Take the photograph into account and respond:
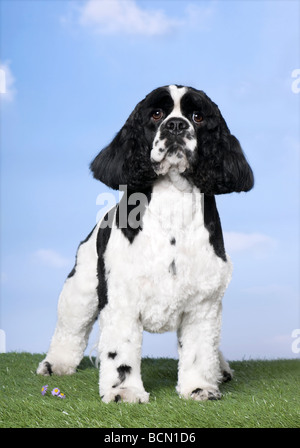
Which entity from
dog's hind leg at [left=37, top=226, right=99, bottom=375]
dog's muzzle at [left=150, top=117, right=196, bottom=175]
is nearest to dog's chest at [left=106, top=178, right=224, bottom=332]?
dog's muzzle at [left=150, top=117, right=196, bottom=175]

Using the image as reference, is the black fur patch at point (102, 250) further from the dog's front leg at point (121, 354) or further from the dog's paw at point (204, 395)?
the dog's paw at point (204, 395)

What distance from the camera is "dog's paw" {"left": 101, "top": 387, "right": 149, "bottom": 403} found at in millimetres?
4023

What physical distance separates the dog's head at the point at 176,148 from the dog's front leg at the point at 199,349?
0.77m

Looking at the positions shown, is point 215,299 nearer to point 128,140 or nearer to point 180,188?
point 180,188

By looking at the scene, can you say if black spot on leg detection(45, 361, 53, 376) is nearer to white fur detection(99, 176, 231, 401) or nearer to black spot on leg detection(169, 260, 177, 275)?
white fur detection(99, 176, 231, 401)

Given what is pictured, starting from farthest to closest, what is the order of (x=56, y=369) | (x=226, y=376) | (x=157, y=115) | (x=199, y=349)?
(x=56, y=369)
(x=226, y=376)
(x=199, y=349)
(x=157, y=115)

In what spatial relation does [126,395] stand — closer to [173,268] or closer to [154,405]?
[154,405]

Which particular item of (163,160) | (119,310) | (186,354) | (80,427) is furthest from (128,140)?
(80,427)

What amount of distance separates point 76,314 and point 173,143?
1.78 metres

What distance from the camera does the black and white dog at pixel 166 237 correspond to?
4008 millimetres

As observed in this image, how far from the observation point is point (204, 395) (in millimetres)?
4184

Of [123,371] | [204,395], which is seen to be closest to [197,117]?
[123,371]

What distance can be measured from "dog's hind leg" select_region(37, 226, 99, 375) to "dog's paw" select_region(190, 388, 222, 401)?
1153mm

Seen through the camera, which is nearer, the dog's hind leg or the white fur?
the white fur
